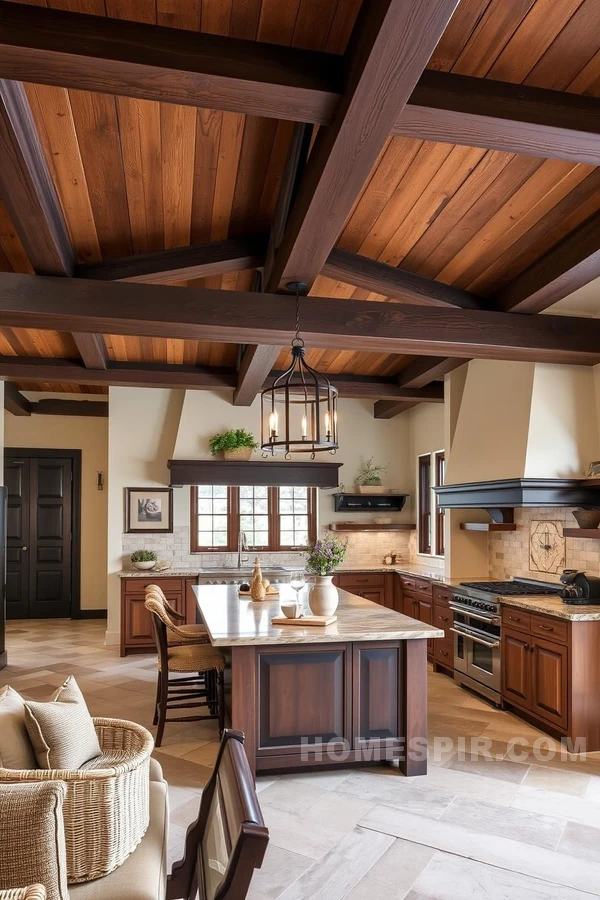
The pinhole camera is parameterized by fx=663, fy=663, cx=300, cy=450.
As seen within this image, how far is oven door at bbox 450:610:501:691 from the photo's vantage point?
5.07 metres

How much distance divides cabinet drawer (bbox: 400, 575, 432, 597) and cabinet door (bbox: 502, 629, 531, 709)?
160 centimetres

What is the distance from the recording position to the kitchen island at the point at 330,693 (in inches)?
145

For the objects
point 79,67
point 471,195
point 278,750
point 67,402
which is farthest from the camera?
point 67,402

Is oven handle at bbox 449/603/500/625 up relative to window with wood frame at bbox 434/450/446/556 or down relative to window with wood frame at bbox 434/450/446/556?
down

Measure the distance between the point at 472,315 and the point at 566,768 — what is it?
2864 mm

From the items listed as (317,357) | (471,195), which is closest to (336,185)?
(471,195)

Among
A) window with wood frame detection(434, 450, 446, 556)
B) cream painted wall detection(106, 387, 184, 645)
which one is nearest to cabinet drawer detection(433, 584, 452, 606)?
window with wood frame detection(434, 450, 446, 556)

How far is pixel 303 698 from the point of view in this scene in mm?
3787

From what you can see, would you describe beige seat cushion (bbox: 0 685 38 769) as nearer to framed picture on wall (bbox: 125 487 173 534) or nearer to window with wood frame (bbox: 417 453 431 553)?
framed picture on wall (bbox: 125 487 173 534)

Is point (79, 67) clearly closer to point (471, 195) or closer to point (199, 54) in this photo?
point (199, 54)

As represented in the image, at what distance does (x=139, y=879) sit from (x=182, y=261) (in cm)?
345

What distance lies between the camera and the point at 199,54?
2.22 m

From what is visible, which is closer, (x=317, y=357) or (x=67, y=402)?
(x=317, y=357)

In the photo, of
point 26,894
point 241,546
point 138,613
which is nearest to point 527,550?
point 241,546
